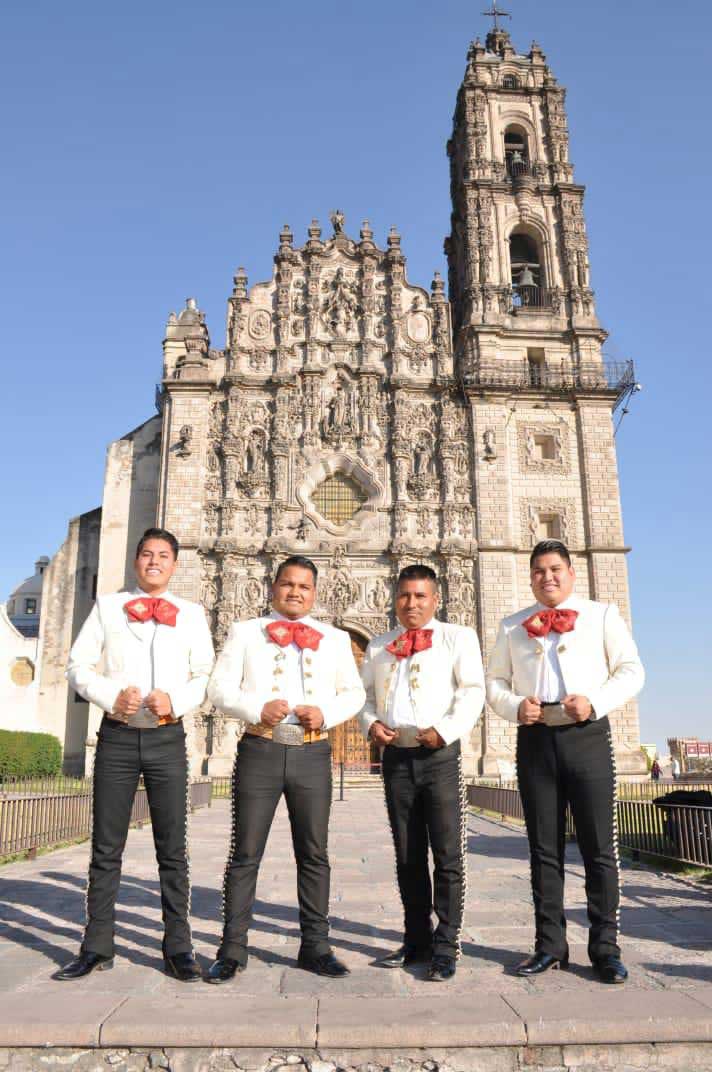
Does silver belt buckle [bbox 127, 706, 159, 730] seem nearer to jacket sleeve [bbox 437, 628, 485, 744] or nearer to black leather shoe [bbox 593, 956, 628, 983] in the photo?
jacket sleeve [bbox 437, 628, 485, 744]

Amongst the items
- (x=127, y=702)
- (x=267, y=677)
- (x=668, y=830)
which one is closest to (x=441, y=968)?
(x=267, y=677)

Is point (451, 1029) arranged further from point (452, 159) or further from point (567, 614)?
point (452, 159)

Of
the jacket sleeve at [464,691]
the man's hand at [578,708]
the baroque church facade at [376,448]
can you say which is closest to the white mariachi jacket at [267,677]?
the jacket sleeve at [464,691]

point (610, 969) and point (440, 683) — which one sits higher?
point (440, 683)

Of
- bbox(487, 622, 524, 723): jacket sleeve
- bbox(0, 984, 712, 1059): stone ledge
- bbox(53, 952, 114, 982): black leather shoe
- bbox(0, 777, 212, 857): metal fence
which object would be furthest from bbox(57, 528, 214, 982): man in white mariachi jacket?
bbox(0, 777, 212, 857): metal fence

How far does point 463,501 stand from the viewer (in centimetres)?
2411

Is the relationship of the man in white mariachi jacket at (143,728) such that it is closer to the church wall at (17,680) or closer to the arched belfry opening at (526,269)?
the church wall at (17,680)

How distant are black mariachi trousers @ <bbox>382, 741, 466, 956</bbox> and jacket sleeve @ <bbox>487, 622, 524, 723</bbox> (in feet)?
1.15

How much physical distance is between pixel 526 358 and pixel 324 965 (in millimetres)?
23622

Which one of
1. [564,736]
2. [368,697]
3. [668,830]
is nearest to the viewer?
[564,736]

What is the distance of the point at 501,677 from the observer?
4.85 meters

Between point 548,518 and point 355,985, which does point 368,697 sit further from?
point 548,518

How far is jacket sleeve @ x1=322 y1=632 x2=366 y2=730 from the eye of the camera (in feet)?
15.0

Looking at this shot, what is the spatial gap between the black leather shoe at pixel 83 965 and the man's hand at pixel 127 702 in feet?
3.90
